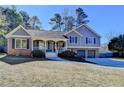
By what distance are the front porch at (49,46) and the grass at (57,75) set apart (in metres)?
0.84

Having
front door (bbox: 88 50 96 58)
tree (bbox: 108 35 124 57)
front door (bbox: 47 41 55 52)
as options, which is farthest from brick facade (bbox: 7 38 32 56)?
tree (bbox: 108 35 124 57)

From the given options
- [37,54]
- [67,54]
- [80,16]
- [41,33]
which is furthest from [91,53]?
[37,54]

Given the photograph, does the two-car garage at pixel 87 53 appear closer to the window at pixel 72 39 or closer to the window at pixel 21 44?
the window at pixel 72 39

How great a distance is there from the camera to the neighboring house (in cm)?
1182

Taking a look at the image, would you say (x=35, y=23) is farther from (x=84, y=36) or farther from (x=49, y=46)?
(x=84, y=36)

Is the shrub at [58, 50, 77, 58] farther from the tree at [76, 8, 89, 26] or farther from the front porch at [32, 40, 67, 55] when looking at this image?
the tree at [76, 8, 89, 26]

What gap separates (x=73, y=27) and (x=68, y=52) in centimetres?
97

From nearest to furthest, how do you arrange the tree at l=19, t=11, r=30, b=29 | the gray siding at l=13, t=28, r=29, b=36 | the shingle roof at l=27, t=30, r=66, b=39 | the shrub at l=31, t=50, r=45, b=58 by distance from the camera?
1. the tree at l=19, t=11, r=30, b=29
2. the shrub at l=31, t=50, r=45, b=58
3. the gray siding at l=13, t=28, r=29, b=36
4. the shingle roof at l=27, t=30, r=66, b=39

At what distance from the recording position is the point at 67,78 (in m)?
10.6

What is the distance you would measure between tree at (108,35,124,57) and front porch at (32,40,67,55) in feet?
5.71

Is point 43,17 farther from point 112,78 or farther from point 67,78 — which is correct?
point 112,78

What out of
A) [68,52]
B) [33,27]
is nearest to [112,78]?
[68,52]

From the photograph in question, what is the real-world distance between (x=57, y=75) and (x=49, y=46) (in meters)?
2.27

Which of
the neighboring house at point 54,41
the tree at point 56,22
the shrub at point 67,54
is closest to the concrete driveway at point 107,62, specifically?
the neighboring house at point 54,41
